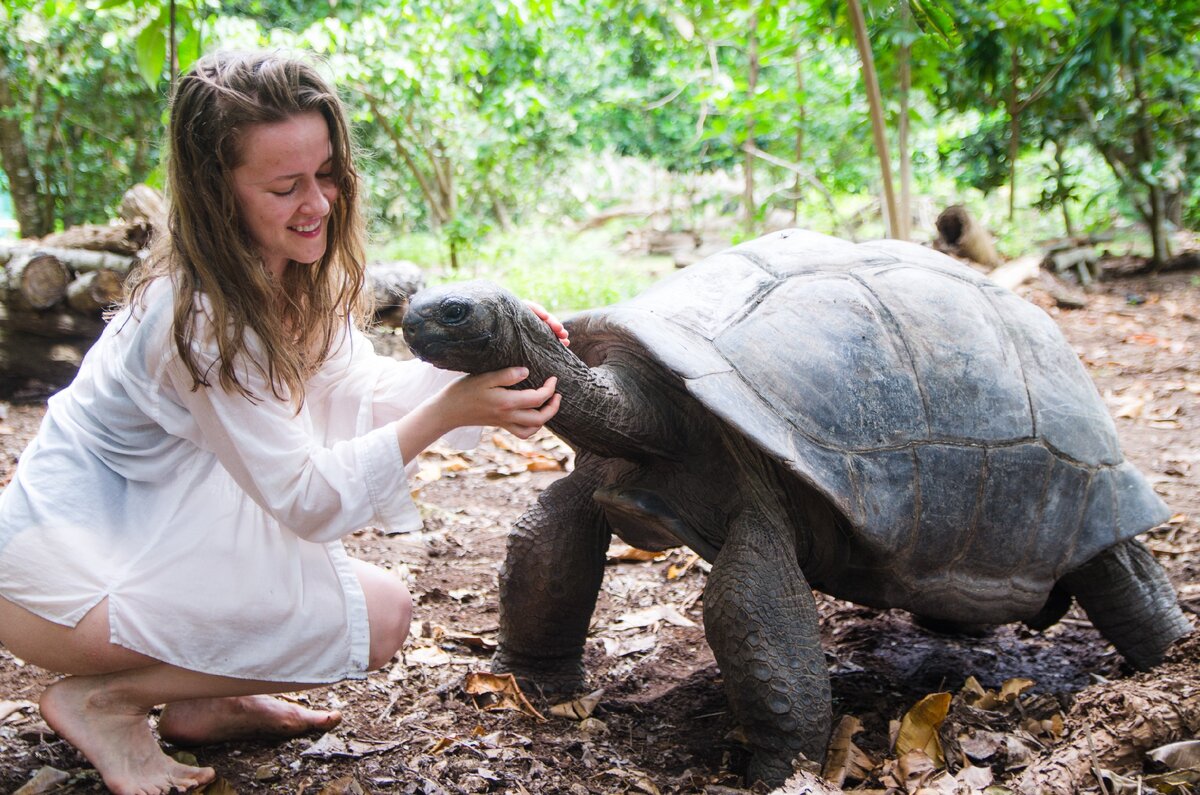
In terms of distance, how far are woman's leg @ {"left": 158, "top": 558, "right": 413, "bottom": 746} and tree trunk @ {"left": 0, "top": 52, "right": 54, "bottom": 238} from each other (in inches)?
335

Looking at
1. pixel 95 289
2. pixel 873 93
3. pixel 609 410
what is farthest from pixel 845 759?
pixel 95 289

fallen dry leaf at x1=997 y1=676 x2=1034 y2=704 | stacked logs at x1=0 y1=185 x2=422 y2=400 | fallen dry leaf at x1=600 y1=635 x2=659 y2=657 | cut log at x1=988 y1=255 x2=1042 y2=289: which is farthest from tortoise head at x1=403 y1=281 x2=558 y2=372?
cut log at x1=988 y1=255 x2=1042 y2=289

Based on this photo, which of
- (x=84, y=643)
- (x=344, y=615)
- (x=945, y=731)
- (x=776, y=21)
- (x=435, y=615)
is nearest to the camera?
(x=84, y=643)

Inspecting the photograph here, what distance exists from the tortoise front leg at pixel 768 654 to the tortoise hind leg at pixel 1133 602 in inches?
41.2

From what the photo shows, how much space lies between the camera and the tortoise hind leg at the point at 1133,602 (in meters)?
2.85

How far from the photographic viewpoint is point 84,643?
2072 millimetres

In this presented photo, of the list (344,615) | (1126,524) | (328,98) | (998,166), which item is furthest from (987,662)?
(998,166)

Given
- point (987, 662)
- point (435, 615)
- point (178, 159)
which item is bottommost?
point (987, 662)

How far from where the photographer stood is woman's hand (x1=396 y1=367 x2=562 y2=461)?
2.11 meters

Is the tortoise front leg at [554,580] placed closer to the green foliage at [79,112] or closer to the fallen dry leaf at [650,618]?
the fallen dry leaf at [650,618]

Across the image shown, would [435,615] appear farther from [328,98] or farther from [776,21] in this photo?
[776,21]

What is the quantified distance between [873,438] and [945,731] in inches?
29.6

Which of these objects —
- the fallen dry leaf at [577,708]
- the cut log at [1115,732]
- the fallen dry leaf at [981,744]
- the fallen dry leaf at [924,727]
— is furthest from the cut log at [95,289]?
the cut log at [1115,732]

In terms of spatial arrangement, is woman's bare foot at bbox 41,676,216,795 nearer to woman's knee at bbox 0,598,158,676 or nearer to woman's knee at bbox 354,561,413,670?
woman's knee at bbox 0,598,158,676
